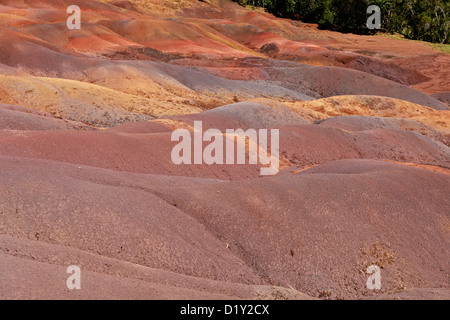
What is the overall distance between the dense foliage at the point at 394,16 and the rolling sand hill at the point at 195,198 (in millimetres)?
40502

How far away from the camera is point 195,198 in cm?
949

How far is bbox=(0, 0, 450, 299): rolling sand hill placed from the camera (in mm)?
6820

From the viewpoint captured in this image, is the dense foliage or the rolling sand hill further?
the dense foliage

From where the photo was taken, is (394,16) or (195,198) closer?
(195,198)

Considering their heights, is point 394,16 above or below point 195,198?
above

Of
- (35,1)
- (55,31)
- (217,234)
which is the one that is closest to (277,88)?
(55,31)

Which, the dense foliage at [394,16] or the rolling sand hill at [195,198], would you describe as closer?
the rolling sand hill at [195,198]

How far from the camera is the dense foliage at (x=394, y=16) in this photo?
63875mm

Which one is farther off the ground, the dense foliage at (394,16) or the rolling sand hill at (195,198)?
the dense foliage at (394,16)

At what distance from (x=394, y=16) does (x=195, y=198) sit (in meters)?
65.7

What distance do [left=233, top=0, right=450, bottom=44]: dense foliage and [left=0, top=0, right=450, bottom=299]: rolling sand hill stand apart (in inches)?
1595

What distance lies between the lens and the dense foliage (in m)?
63.9

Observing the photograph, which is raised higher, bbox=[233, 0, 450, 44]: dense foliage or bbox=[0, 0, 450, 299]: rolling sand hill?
bbox=[233, 0, 450, 44]: dense foliage
